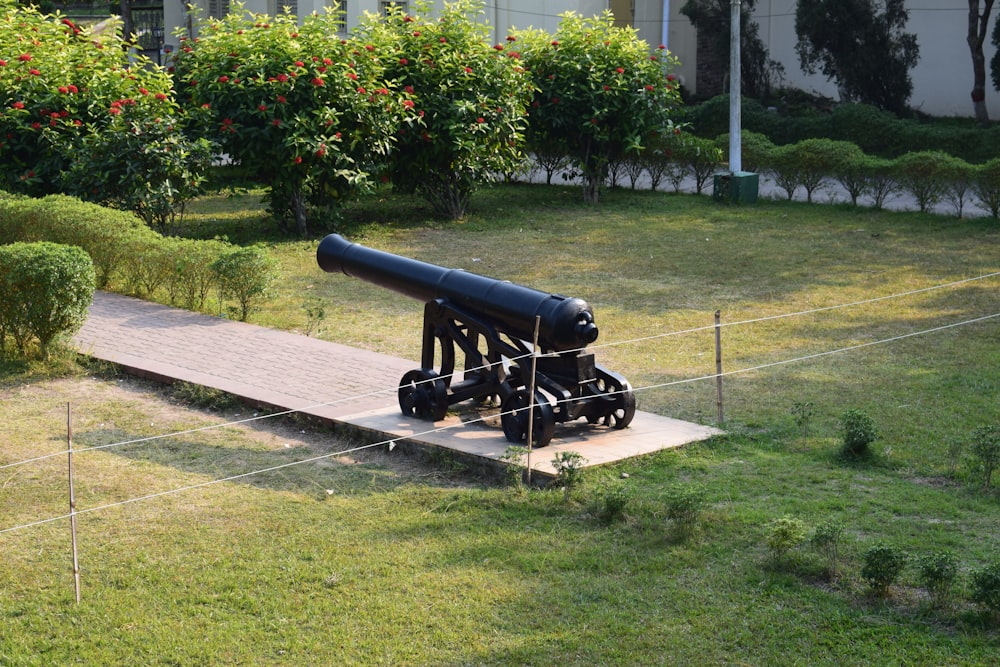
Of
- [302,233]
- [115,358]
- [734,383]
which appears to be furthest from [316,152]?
[734,383]

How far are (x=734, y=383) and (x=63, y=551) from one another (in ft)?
17.0

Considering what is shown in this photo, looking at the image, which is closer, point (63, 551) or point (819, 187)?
point (63, 551)

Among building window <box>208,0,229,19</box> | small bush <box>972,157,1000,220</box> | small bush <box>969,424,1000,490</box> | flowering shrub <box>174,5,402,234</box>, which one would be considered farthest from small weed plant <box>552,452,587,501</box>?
building window <box>208,0,229,19</box>

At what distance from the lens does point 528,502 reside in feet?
22.2

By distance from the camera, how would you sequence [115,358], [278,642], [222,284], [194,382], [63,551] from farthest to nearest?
[222,284] < [115,358] < [194,382] < [63,551] < [278,642]

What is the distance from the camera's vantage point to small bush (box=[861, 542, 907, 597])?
5.40 meters

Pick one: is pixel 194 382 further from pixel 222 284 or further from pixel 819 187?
pixel 819 187

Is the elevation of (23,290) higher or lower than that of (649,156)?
lower

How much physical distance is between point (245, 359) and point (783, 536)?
5.40m

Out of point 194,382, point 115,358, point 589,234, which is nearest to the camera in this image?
point 194,382

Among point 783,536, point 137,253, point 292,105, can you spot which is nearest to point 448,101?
point 292,105

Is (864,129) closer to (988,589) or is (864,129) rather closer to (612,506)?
(612,506)

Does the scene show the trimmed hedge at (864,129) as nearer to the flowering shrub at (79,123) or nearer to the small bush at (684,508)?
the flowering shrub at (79,123)

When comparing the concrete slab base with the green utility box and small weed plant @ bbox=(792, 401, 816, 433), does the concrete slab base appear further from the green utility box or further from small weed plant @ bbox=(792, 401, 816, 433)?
the green utility box
